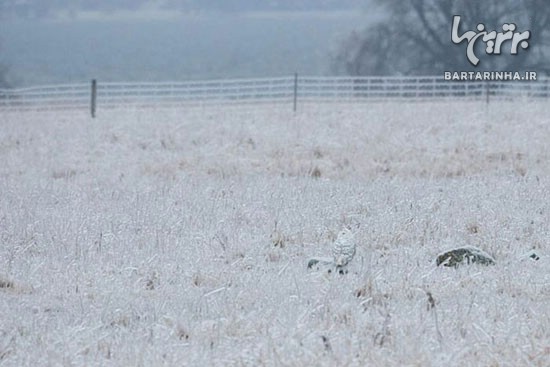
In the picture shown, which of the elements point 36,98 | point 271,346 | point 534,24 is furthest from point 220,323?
point 534,24

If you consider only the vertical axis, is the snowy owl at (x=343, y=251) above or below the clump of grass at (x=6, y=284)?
above

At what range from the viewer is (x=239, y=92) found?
30.2 meters

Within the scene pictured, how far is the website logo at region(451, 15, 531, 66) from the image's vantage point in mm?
32594

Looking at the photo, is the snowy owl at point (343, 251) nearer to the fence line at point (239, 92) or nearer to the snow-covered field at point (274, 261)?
the snow-covered field at point (274, 261)

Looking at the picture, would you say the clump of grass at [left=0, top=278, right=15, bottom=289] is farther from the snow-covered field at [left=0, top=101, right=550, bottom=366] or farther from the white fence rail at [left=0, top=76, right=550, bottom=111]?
the white fence rail at [left=0, top=76, right=550, bottom=111]

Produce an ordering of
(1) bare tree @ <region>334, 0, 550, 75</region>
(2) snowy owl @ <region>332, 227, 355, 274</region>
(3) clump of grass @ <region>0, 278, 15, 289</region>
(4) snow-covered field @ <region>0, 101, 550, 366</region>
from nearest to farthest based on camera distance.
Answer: (4) snow-covered field @ <region>0, 101, 550, 366</region> < (3) clump of grass @ <region>0, 278, 15, 289</region> < (2) snowy owl @ <region>332, 227, 355, 274</region> < (1) bare tree @ <region>334, 0, 550, 75</region>

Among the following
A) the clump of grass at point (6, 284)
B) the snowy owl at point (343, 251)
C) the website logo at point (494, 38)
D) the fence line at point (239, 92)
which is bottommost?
the clump of grass at point (6, 284)

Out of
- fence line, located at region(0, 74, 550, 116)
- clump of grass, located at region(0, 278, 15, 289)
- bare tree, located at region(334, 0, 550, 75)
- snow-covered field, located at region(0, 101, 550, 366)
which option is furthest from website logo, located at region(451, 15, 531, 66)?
clump of grass, located at region(0, 278, 15, 289)

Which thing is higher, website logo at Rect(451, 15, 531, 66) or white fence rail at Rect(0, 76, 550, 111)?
website logo at Rect(451, 15, 531, 66)

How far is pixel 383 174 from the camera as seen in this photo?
13.9 metres

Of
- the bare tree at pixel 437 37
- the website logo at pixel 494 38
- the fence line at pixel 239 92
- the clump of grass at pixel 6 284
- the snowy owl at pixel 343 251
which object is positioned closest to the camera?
the clump of grass at pixel 6 284

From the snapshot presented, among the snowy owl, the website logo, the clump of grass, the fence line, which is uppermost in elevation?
the website logo

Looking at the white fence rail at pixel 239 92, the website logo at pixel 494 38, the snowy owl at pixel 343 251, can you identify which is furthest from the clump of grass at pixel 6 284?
the website logo at pixel 494 38

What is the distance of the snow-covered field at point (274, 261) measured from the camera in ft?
17.7
